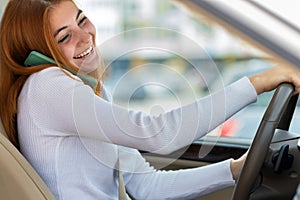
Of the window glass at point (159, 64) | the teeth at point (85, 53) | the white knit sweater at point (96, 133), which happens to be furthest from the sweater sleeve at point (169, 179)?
the teeth at point (85, 53)

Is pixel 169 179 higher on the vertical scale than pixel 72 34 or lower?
lower

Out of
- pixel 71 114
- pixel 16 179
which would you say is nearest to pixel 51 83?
pixel 71 114

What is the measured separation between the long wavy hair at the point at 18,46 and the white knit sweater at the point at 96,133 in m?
0.03

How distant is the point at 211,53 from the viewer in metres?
1.89

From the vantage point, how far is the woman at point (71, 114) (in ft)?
4.61

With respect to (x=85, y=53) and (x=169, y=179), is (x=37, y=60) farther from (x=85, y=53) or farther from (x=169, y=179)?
(x=169, y=179)

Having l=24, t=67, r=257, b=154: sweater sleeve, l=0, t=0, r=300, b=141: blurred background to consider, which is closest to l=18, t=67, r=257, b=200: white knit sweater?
l=24, t=67, r=257, b=154: sweater sleeve

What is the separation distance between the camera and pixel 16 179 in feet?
4.67

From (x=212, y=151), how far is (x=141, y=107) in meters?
0.54

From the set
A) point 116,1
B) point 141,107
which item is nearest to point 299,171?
point 141,107

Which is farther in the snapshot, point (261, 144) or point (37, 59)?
point (37, 59)

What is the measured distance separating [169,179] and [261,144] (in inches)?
16.1

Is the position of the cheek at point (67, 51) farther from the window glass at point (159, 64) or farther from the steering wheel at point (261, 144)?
the steering wheel at point (261, 144)

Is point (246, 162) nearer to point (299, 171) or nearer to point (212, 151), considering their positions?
point (299, 171)
